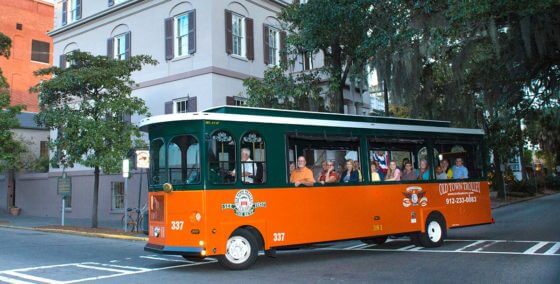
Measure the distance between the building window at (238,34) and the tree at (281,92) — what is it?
16.1ft

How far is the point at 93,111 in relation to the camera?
19.5 metres

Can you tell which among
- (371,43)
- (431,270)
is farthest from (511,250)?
(371,43)

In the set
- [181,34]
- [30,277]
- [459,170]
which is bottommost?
[30,277]

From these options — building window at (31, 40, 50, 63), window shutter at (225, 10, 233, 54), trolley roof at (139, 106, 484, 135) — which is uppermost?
building window at (31, 40, 50, 63)

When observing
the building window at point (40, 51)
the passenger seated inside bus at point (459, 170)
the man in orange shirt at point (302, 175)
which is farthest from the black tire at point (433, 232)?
the building window at point (40, 51)

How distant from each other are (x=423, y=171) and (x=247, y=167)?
17.0 ft

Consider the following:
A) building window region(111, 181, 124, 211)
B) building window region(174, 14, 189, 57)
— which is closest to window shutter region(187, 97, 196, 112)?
building window region(174, 14, 189, 57)

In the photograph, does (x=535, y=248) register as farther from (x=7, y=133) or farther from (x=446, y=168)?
(x=7, y=133)

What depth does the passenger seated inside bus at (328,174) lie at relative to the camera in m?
11.1

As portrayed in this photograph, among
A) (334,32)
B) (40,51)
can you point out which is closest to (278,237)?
(334,32)

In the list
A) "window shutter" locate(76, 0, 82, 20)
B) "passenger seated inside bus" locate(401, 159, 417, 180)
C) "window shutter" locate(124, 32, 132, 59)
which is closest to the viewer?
"passenger seated inside bus" locate(401, 159, 417, 180)

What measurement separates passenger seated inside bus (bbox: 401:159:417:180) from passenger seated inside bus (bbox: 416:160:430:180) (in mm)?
193

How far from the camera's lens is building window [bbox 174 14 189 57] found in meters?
22.5

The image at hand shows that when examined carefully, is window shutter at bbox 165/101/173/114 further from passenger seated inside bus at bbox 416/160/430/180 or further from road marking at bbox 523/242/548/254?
road marking at bbox 523/242/548/254
